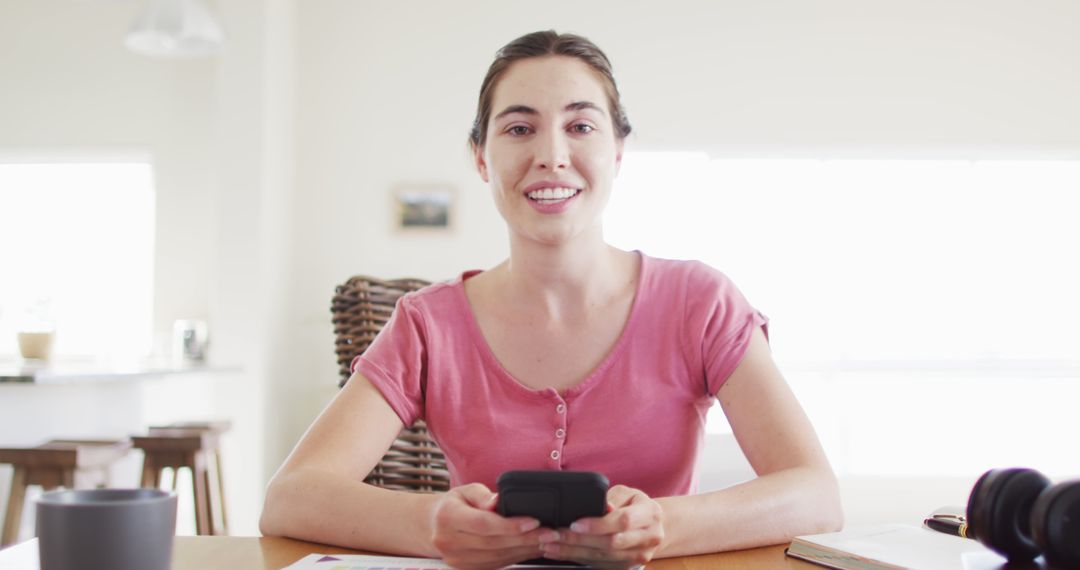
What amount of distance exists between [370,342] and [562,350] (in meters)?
0.89

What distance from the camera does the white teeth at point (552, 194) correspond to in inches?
50.5

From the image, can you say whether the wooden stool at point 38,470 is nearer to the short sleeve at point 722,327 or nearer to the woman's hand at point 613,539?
the short sleeve at point 722,327

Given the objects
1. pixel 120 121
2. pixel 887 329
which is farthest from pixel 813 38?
pixel 120 121

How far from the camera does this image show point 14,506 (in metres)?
2.91

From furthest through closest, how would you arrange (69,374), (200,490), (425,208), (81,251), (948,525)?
(81,251) → (425,208) → (200,490) → (69,374) → (948,525)

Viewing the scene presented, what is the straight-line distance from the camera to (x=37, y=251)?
546 cm

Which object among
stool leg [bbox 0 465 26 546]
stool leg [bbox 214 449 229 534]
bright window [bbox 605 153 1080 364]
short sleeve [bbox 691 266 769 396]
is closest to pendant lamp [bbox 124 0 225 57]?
stool leg [bbox 0 465 26 546]

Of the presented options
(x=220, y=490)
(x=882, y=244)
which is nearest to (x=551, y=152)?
(x=220, y=490)

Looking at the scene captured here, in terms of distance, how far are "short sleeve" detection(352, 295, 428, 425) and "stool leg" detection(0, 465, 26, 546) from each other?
2148 millimetres

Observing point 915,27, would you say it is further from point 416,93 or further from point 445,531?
point 445,531

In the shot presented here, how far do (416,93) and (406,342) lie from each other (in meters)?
4.08

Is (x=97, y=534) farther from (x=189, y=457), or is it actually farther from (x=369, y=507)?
(x=189, y=457)

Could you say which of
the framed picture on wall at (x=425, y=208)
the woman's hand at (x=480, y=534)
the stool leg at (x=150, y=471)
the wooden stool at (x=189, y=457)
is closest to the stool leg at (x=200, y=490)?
the wooden stool at (x=189, y=457)

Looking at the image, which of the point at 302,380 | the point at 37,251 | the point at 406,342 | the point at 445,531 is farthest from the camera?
the point at 37,251
